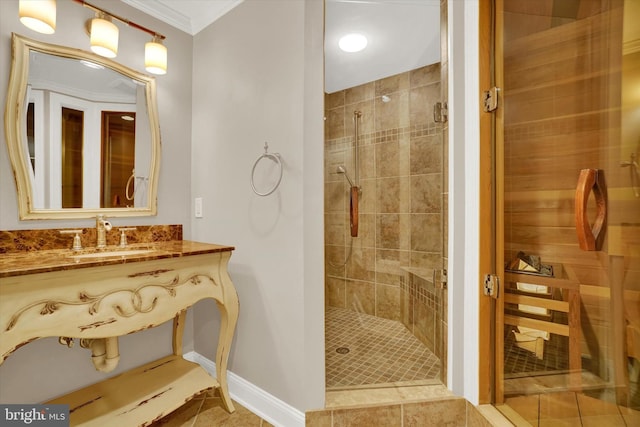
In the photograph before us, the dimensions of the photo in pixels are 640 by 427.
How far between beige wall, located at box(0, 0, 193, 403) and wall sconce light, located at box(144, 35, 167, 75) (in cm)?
10

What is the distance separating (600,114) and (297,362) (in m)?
1.67

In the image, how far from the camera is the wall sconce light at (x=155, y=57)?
67.7 inches

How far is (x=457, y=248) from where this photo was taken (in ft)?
4.80

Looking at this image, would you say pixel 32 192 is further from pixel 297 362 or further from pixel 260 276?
pixel 297 362

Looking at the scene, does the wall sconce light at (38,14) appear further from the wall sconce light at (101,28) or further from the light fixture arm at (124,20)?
the light fixture arm at (124,20)

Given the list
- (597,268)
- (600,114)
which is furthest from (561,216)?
(600,114)

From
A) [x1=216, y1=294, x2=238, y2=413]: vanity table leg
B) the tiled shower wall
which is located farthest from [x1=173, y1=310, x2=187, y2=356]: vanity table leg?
the tiled shower wall

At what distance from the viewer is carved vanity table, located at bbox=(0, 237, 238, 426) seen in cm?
94

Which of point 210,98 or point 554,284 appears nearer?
point 554,284

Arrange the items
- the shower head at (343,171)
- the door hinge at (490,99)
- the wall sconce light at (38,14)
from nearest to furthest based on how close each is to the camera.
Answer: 1. the wall sconce light at (38,14)
2. the door hinge at (490,99)
3. the shower head at (343,171)

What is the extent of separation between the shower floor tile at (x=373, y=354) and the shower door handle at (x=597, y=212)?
3.64 feet

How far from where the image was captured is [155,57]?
68.0 inches

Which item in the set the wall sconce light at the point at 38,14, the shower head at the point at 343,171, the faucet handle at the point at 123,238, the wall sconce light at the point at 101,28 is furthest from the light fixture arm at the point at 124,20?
the shower head at the point at 343,171

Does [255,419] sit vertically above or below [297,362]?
below
